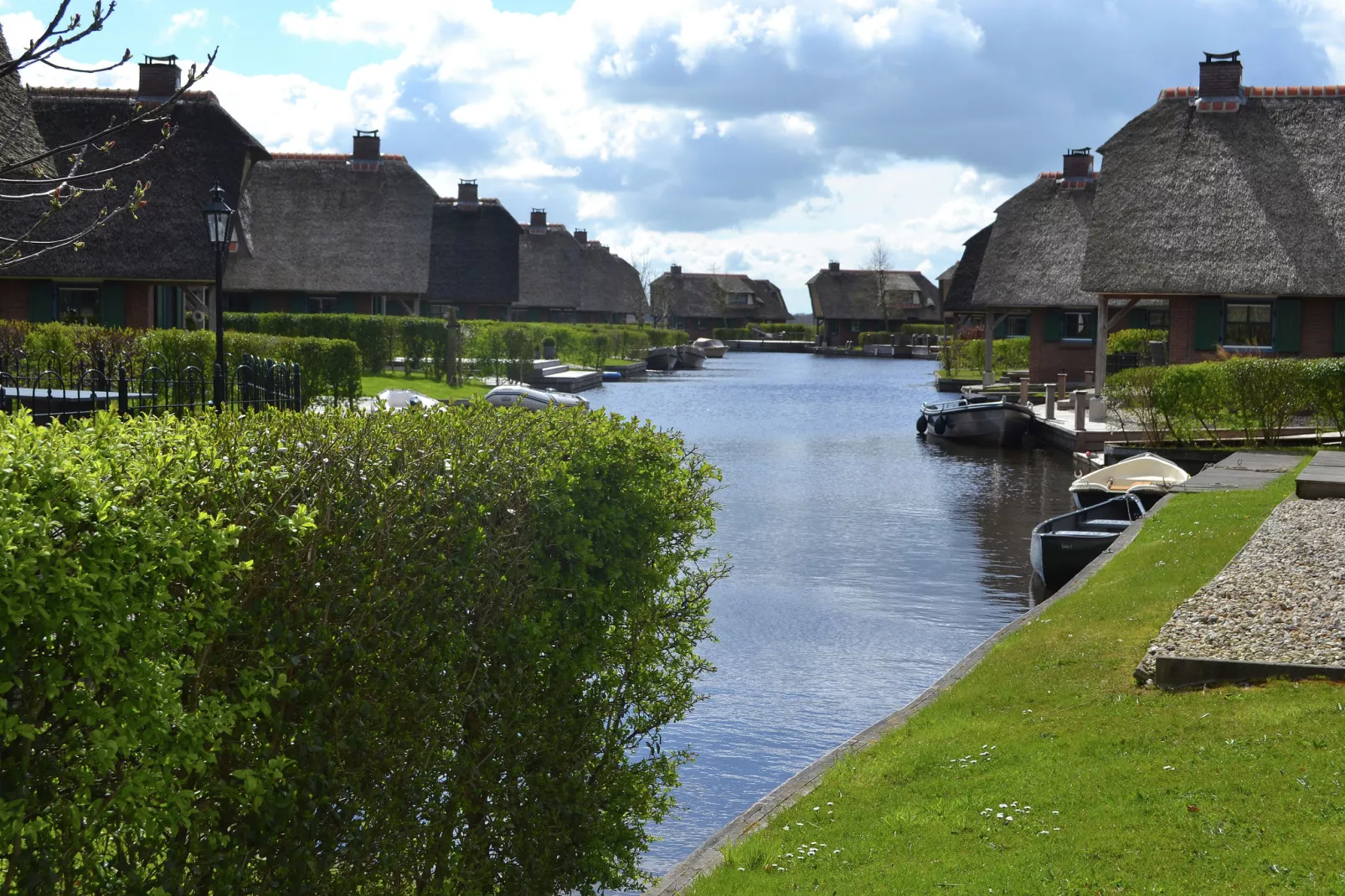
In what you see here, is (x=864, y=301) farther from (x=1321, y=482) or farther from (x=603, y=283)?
(x=1321, y=482)

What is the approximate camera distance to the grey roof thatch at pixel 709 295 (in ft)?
424

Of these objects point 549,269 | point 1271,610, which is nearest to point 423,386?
point 1271,610

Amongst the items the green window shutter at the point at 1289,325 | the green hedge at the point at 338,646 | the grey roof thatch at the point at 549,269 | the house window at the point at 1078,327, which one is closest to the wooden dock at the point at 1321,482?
the green hedge at the point at 338,646

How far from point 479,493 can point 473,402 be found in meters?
1.54

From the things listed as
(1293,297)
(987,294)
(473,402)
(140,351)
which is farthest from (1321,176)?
(473,402)

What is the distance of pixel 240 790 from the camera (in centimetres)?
390

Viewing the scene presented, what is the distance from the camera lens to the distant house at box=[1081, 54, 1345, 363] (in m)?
32.8

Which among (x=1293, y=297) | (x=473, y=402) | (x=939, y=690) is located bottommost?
(x=939, y=690)

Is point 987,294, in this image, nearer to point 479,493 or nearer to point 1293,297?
point 1293,297

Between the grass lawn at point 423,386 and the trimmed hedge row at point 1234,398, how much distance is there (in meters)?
18.4

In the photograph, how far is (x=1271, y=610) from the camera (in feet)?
30.4

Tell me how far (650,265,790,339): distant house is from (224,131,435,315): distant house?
2912 inches

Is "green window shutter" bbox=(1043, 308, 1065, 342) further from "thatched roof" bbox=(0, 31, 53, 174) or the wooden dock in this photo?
"thatched roof" bbox=(0, 31, 53, 174)

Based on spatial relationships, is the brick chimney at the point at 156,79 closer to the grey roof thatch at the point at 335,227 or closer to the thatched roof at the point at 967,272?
the grey roof thatch at the point at 335,227
